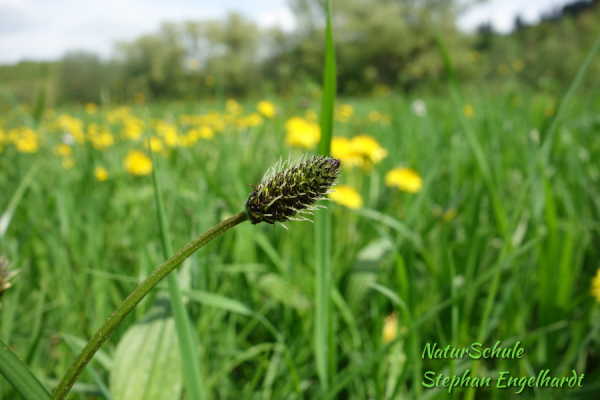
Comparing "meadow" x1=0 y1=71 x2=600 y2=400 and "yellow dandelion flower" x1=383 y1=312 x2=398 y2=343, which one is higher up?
"meadow" x1=0 y1=71 x2=600 y2=400

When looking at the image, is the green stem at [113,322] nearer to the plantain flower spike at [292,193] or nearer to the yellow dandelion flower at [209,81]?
the plantain flower spike at [292,193]

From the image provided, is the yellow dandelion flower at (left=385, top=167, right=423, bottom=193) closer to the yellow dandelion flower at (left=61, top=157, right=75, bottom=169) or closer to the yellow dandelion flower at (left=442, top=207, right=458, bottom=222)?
the yellow dandelion flower at (left=442, top=207, right=458, bottom=222)

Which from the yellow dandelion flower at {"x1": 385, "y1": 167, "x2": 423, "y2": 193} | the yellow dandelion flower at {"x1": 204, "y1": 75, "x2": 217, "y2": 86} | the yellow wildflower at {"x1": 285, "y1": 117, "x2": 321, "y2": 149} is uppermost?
the yellow dandelion flower at {"x1": 204, "y1": 75, "x2": 217, "y2": 86}

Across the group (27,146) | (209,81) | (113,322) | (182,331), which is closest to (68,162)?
(27,146)

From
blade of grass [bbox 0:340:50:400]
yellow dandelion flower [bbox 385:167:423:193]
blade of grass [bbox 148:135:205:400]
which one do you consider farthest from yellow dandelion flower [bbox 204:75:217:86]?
blade of grass [bbox 0:340:50:400]

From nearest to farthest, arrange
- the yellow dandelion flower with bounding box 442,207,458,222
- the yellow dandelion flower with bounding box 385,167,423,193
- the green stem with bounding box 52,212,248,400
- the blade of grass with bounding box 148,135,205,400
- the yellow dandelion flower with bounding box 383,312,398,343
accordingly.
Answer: the green stem with bounding box 52,212,248,400, the blade of grass with bounding box 148,135,205,400, the yellow dandelion flower with bounding box 383,312,398,343, the yellow dandelion flower with bounding box 442,207,458,222, the yellow dandelion flower with bounding box 385,167,423,193

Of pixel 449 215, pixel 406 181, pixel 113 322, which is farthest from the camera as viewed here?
pixel 406 181

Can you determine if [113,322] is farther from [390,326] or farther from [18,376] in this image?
A: [390,326]
